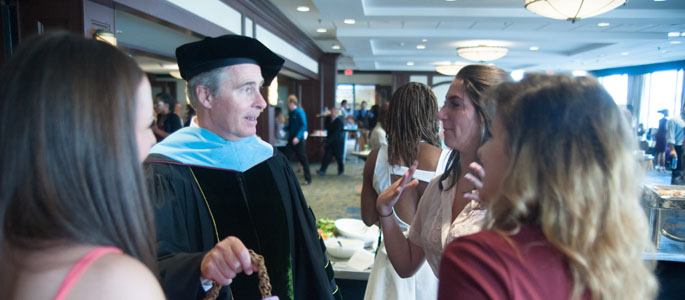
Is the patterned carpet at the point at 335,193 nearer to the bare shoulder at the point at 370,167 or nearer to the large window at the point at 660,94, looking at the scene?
the bare shoulder at the point at 370,167

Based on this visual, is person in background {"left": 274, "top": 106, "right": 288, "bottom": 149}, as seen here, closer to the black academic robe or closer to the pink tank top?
the black academic robe

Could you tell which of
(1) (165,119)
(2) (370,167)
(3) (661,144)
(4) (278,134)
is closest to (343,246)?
(2) (370,167)

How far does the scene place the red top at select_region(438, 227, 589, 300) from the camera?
60 cm

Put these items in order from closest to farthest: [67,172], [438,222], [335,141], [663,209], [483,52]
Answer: [67,172] → [438,222] → [663,209] → [483,52] → [335,141]

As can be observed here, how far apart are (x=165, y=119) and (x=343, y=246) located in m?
4.10

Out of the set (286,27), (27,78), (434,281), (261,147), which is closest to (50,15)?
(261,147)

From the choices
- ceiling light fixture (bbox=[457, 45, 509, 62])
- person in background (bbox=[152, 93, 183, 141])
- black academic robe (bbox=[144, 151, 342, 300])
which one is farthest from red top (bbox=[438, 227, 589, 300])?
ceiling light fixture (bbox=[457, 45, 509, 62])

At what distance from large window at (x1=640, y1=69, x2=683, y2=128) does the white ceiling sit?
1.06 metres

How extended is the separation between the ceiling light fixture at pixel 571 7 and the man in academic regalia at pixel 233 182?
337 cm

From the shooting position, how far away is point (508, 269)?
0.60m

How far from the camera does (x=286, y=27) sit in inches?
269

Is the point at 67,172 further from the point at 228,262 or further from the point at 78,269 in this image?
the point at 228,262

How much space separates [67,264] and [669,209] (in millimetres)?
2384

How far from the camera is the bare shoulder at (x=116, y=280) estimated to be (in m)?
0.53
